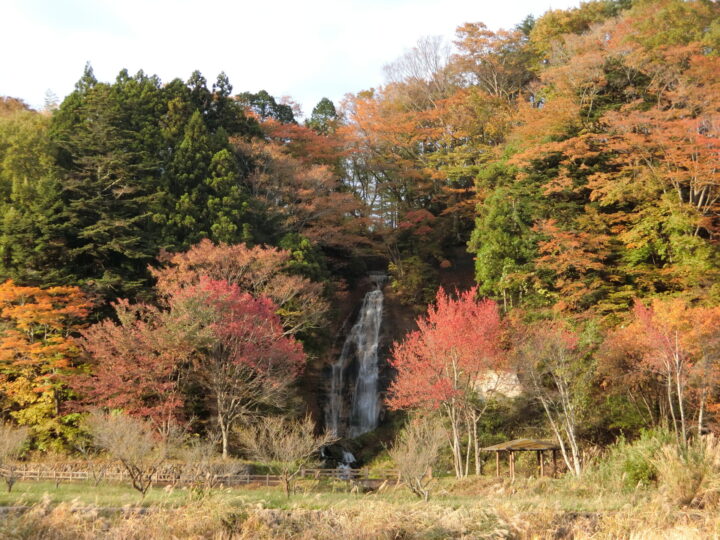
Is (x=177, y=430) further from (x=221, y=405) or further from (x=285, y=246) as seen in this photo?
(x=285, y=246)

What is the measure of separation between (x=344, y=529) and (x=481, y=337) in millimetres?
13159

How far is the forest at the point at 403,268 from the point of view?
2008 centimetres

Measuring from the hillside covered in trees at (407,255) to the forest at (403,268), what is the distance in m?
0.12

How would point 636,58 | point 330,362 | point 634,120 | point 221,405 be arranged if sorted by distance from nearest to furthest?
point 221,405 < point 634,120 < point 636,58 < point 330,362

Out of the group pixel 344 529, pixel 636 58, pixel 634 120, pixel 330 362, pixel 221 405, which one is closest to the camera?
pixel 344 529

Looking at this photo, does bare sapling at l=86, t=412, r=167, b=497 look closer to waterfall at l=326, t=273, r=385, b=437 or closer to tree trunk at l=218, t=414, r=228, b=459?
tree trunk at l=218, t=414, r=228, b=459

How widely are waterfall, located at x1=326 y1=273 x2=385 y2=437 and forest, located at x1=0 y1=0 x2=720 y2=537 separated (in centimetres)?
79

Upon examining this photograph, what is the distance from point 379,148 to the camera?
36750 millimetres

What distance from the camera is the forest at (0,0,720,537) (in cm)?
2008

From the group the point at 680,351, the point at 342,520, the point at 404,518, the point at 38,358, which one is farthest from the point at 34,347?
the point at 680,351

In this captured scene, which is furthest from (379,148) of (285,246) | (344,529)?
(344,529)

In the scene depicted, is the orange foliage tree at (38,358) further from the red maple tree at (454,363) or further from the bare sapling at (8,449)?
the red maple tree at (454,363)

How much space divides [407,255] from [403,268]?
180 centimetres

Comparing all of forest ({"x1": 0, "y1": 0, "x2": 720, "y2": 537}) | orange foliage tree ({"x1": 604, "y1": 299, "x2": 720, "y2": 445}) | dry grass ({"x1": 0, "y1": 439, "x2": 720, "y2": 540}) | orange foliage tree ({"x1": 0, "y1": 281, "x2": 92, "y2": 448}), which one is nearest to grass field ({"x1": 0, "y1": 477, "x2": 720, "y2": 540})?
dry grass ({"x1": 0, "y1": 439, "x2": 720, "y2": 540})
